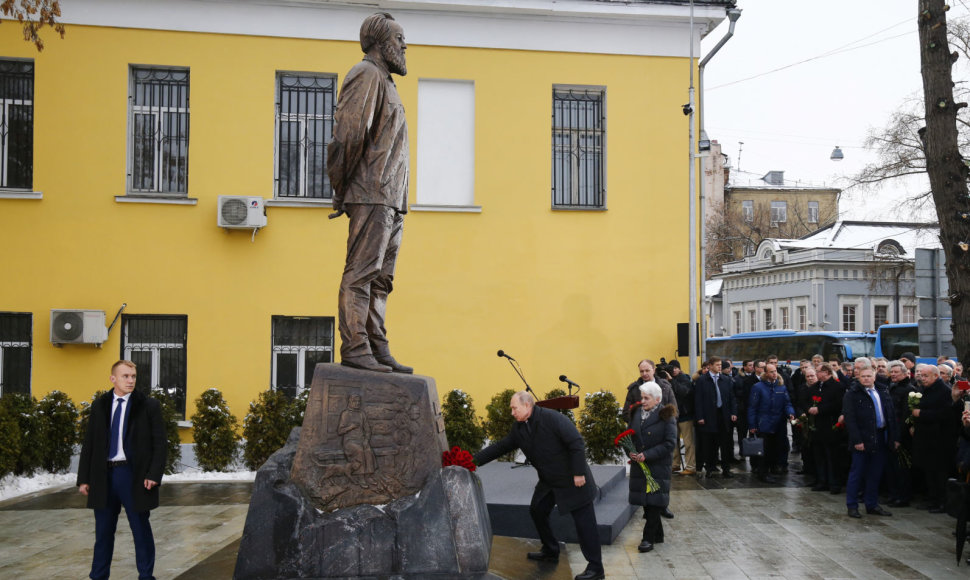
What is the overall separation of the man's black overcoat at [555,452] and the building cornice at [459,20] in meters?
9.51

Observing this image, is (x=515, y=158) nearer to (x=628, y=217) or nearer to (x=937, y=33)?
(x=628, y=217)

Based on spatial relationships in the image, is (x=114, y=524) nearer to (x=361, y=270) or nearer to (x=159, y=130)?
(x=361, y=270)

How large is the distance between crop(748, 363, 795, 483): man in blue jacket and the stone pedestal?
739 centimetres

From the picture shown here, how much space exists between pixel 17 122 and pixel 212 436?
6318 mm

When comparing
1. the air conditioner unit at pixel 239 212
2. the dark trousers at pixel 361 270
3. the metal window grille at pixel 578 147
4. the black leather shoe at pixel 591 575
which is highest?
the metal window grille at pixel 578 147

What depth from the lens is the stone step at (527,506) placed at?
8.43 metres

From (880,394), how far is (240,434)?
9294 millimetres

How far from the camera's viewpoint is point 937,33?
11.9m

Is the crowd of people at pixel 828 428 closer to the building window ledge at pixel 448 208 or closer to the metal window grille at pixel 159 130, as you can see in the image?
the building window ledge at pixel 448 208

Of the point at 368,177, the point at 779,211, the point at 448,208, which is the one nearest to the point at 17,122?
the point at 448,208

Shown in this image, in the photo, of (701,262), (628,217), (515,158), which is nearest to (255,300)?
(515,158)

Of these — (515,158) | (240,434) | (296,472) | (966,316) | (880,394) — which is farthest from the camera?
(515,158)

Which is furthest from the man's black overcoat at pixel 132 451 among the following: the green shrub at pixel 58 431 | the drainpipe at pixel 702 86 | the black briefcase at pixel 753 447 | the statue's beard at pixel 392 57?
the drainpipe at pixel 702 86

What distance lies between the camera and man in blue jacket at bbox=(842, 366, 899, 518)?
9664 millimetres
